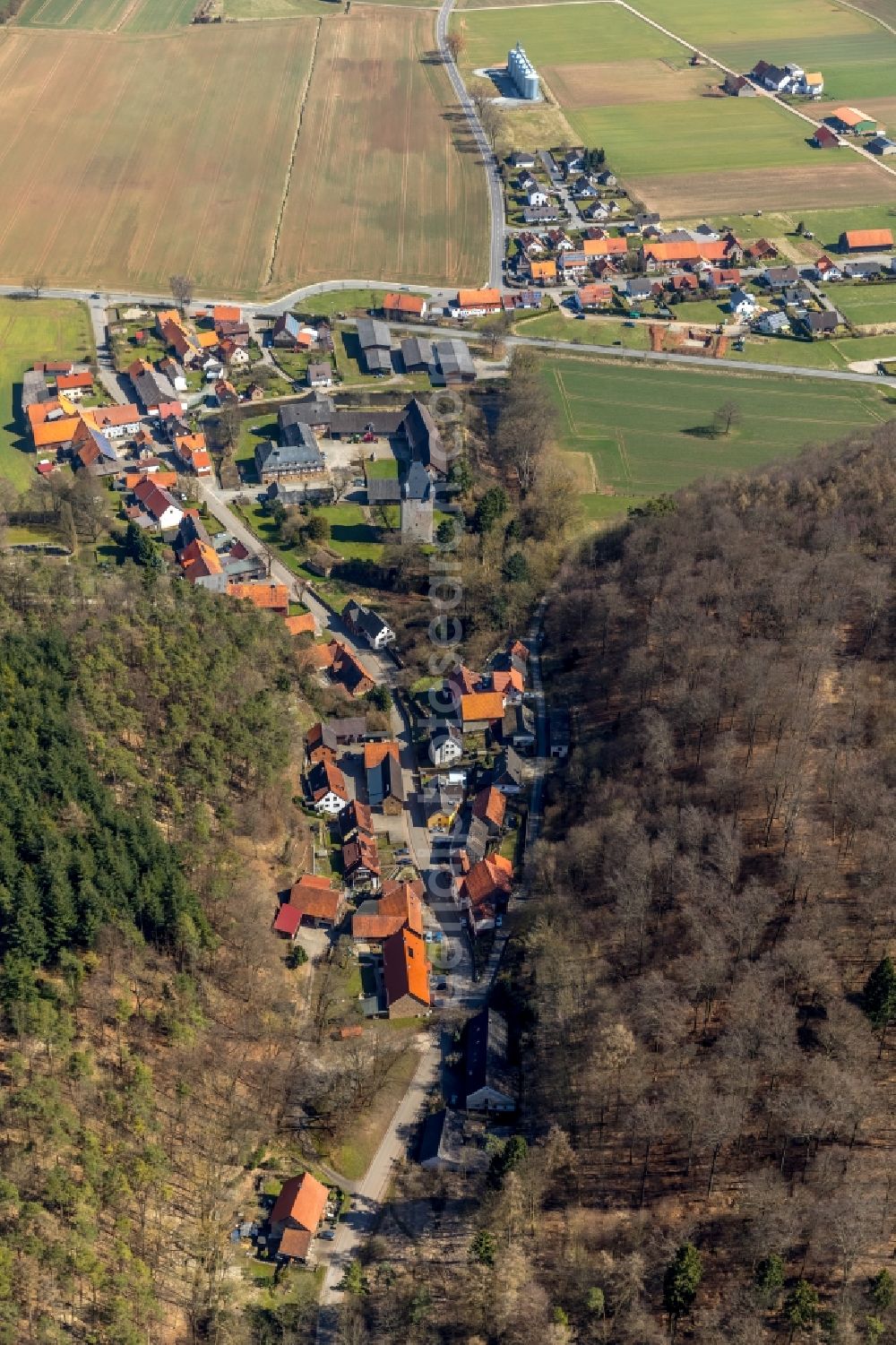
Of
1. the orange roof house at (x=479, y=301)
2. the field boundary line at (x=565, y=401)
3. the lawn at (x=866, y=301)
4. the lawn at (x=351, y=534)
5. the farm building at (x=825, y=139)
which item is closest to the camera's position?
the lawn at (x=351, y=534)

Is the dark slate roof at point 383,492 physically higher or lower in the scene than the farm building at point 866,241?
lower

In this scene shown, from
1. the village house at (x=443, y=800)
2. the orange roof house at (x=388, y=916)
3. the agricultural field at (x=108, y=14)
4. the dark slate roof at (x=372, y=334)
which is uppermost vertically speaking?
the agricultural field at (x=108, y=14)

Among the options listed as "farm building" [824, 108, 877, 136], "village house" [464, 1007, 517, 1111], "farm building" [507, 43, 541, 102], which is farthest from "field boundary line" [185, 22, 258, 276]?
"village house" [464, 1007, 517, 1111]

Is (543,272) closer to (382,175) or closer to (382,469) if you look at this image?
(382,175)

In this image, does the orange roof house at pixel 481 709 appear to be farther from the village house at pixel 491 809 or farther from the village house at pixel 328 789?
the village house at pixel 328 789

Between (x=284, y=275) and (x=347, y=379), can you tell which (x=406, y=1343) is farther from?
(x=284, y=275)

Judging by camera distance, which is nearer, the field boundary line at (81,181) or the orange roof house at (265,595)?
the orange roof house at (265,595)

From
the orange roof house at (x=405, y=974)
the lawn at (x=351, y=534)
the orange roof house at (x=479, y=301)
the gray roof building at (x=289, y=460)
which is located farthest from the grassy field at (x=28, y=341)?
the orange roof house at (x=405, y=974)
